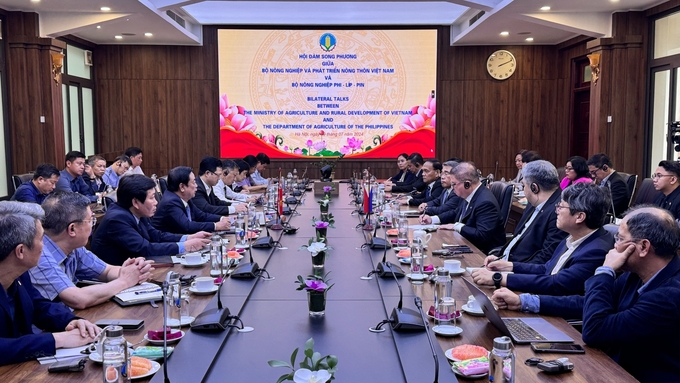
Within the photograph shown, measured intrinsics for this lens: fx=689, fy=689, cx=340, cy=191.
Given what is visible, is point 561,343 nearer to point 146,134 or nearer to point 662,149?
point 662,149

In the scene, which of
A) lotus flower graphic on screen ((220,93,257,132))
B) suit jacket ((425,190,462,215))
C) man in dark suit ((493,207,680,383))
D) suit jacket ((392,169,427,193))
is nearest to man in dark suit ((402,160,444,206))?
suit jacket ((392,169,427,193))

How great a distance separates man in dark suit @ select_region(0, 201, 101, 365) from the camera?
2137mm

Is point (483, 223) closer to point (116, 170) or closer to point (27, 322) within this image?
point (27, 322)

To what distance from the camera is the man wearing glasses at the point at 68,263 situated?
2.75 metres

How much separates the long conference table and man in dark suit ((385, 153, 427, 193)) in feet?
17.0

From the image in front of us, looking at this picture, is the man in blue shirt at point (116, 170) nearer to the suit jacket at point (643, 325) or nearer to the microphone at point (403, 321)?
the microphone at point (403, 321)

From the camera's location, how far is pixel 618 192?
6.83 metres

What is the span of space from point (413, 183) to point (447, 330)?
657 cm

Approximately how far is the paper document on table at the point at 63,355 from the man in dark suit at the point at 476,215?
3176 mm

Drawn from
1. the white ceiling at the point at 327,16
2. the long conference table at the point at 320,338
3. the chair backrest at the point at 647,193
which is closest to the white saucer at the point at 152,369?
the long conference table at the point at 320,338

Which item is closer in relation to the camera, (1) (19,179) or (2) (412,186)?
(1) (19,179)

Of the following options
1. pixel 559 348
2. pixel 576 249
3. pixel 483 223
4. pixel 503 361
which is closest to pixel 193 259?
pixel 576 249

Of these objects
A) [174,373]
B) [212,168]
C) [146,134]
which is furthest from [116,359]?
[146,134]

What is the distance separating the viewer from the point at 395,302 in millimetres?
2779
